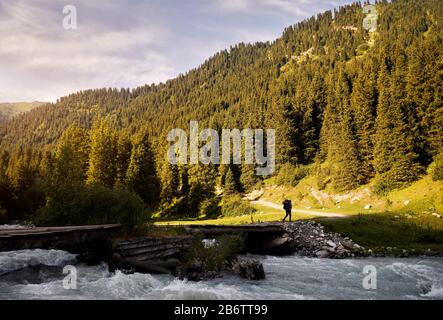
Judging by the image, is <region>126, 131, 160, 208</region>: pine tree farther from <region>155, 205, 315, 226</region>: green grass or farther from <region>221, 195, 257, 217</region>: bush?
<region>155, 205, 315, 226</region>: green grass

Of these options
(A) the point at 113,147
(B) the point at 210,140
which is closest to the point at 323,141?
(B) the point at 210,140

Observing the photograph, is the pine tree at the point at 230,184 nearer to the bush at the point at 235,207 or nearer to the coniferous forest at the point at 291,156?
the coniferous forest at the point at 291,156

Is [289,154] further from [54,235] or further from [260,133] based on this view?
[54,235]

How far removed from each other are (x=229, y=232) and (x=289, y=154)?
188 feet

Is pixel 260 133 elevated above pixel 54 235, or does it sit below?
above

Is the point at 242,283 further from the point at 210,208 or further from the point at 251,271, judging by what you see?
the point at 210,208

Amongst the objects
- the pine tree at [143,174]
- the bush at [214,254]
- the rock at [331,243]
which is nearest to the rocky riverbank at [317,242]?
the rock at [331,243]

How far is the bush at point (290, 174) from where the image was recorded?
73.9 metres

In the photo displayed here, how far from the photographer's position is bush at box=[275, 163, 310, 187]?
73.9 m

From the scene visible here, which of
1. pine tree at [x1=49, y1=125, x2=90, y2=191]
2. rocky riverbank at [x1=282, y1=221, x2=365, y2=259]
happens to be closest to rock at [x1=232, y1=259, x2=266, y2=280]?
rocky riverbank at [x1=282, y1=221, x2=365, y2=259]

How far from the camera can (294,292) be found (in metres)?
16.3

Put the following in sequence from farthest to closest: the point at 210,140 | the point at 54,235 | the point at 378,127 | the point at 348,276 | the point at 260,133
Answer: the point at 210,140 → the point at 260,133 → the point at 378,127 → the point at 348,276 → the point at 54,235

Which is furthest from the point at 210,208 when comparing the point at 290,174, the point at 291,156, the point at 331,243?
the point at 331,243

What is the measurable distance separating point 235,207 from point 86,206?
43362mm
